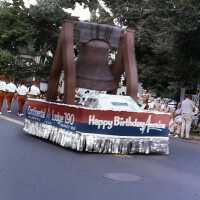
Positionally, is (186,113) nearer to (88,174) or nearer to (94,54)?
(94,54)

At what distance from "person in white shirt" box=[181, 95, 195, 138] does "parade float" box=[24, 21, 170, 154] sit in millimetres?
3946

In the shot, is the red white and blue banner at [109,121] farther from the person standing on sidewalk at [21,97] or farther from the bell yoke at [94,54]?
the person standing on sidewalk at [21,97]

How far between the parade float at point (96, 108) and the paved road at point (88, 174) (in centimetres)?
39

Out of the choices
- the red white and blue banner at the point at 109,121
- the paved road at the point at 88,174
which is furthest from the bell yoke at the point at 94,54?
the paved road at the point at 88,174

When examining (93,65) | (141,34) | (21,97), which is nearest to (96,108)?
(93,65)

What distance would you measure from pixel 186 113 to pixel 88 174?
1136 cm

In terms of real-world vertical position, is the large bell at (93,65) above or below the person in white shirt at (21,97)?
above

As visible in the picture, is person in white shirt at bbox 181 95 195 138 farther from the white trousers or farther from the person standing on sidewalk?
the person standing on sidewalk

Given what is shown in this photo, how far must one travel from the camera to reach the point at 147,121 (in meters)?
14.6

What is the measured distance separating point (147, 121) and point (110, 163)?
8.01 feet

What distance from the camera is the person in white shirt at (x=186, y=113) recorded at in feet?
70.4

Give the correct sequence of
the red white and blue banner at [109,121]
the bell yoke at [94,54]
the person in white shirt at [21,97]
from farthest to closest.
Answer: the person in white shirt at [21,97] < the bell yoke at [94,54] < the red white and blue banner at [109,121]

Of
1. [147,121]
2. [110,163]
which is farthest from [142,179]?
[147,121]

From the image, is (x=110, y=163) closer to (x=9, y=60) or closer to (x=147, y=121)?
(x=147, y=121)
